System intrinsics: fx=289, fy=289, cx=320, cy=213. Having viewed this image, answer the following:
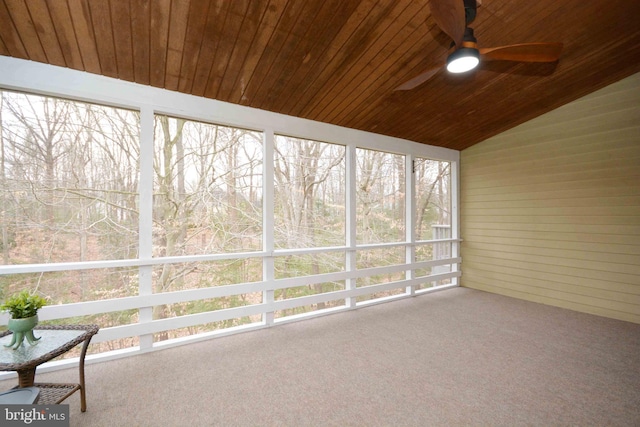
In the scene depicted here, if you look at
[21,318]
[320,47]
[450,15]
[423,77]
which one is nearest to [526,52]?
[423,77]

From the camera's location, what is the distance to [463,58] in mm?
2102

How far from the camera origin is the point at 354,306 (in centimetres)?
421

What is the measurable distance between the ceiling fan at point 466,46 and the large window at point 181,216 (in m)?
2.09

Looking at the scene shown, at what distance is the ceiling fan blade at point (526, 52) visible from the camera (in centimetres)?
214

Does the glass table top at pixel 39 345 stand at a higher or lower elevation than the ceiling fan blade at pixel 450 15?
lower

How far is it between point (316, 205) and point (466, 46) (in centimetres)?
384

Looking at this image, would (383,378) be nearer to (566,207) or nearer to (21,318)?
(21,318)

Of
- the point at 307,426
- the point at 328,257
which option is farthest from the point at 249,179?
the point at 307,426

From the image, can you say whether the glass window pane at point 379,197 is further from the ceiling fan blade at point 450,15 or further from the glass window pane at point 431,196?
the ceiling fan blade at point 450,15

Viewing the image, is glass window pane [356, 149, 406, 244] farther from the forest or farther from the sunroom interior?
the sunroom interior

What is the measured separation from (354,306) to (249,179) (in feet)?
8.69

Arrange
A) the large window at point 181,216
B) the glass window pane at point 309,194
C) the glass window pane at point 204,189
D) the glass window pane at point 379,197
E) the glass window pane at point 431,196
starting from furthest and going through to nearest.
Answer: the glass window pane at point 431,196 → the glass window pane at point 379,197 → the glass window pane at point 309,194 → the glass window pane at point 204,189 → the large window at point 181,216

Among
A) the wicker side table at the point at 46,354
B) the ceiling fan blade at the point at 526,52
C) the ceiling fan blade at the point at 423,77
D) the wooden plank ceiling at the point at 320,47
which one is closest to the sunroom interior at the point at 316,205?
the wooden plank ceiling at the point at 320,47

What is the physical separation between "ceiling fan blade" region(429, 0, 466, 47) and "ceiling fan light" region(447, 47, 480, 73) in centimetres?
8
